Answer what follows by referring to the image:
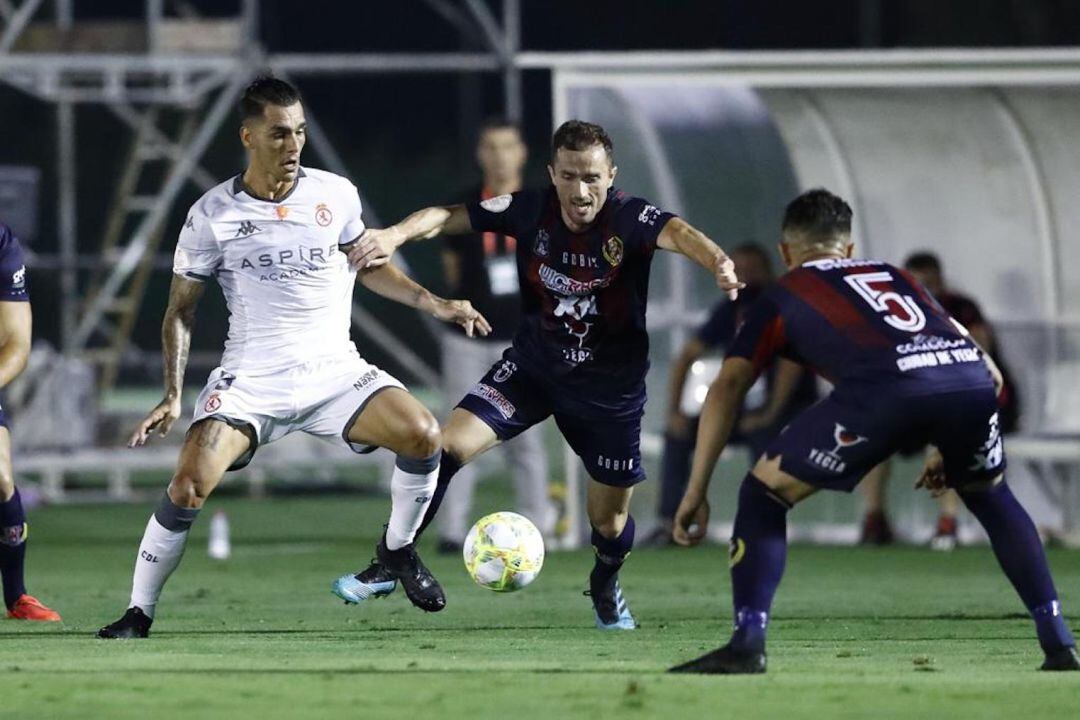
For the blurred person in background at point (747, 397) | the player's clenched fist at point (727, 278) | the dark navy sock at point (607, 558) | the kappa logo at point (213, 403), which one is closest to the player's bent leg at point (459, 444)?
the dark navy sock at point (607, 558)

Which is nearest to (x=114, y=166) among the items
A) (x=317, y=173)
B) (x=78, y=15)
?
(x=78, y=15)

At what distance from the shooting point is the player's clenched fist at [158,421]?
8070 millimetres

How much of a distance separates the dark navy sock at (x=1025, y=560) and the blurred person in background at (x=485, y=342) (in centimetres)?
587

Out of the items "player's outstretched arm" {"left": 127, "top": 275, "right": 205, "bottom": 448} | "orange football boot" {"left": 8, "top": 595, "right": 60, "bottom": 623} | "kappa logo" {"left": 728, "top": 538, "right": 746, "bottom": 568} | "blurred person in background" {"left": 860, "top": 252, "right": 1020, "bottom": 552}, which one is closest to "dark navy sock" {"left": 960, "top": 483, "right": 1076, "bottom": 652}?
"kappa logo" {"left": 728, "top": 538, "right": 746, "bottom": 568}

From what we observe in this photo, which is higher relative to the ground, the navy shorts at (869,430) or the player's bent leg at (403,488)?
the navy shorts at (869,430)

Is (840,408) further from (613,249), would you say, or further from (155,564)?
(155,564)

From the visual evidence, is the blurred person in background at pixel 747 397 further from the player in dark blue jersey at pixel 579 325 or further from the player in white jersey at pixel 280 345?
the player in white jersey at pixel 280 345

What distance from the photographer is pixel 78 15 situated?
31.2m

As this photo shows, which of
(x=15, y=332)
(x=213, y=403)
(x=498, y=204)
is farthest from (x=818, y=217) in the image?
(x=15, y=332)

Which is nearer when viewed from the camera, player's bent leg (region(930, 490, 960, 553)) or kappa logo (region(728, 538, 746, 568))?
kappa logo (region(728, 538, 746, 568))

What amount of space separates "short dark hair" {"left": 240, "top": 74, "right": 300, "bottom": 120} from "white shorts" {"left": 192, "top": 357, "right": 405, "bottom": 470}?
980 mm

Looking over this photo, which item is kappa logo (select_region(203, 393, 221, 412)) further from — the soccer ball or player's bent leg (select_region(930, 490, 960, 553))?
player's bent leg (select_region(930, 490, 960, 553))

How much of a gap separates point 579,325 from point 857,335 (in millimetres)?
2177

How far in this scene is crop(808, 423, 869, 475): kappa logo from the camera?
690 cm
